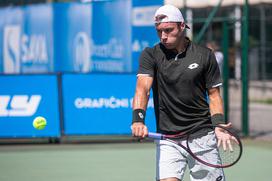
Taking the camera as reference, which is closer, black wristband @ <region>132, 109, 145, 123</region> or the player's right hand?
the player's right hand

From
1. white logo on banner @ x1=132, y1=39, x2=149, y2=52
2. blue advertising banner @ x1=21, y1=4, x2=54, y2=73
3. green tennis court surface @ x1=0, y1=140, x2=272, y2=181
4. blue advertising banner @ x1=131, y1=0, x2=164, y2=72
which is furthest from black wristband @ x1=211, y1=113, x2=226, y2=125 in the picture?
blue advertising banner @ x1=21, y1=4, x2=54, y2=73

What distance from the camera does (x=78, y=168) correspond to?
1038cm

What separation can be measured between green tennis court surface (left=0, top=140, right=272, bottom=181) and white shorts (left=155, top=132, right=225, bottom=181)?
3.57 metres

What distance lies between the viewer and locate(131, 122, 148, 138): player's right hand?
543 cm

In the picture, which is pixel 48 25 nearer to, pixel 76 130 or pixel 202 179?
pixel 76 130

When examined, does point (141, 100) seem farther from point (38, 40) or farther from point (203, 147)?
point (38, 40)

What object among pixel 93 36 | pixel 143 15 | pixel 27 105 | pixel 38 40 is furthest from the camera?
pixel 38 40

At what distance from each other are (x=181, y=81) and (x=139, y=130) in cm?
57

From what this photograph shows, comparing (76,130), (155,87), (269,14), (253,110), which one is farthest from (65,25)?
(155,87)

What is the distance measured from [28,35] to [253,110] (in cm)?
756

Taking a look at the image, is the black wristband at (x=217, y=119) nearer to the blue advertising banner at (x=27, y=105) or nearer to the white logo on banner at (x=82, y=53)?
the blue advertising banner at (x=27, y=105)

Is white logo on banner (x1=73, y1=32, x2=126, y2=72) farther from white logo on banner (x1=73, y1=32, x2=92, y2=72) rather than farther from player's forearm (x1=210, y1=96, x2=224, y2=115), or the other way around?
player's forearm (x1=210, y1=96, x2=224, y2=115)

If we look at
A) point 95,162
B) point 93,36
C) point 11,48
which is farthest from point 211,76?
point 11,48

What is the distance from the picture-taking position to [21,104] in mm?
13172
